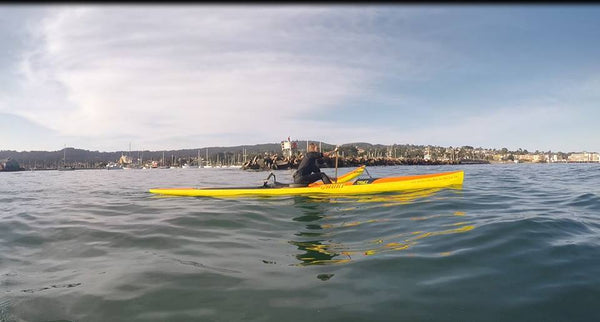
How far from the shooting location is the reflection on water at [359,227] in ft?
21.9

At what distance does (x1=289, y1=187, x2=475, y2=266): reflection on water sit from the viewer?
666 centimetres

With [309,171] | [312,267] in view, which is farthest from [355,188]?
[312,267]

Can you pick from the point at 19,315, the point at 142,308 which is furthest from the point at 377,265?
the point at 19,315

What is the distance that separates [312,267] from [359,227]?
3388mm

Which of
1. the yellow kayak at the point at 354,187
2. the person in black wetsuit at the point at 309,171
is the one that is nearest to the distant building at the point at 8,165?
the yellow kayak at the point at 354,187

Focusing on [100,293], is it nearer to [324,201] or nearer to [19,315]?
[19,315]

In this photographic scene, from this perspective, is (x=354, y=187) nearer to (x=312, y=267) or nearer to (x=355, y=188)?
(x=355, y=188)

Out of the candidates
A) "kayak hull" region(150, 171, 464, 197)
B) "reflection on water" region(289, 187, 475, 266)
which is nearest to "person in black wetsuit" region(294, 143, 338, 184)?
"kayak hull" region(150, 171, 464, 197)

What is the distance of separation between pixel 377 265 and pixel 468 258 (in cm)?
161

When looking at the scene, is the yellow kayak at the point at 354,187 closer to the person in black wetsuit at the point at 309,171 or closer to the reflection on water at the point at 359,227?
the person in black wetsuit at the point at 309,171

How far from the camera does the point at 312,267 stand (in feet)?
19.4

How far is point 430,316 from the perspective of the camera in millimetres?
4113

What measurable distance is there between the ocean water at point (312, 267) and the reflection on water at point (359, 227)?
53mm

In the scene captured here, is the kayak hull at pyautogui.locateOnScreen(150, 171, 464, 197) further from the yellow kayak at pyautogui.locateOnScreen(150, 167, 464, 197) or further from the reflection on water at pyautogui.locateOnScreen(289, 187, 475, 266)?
the reflection on water at pyautogui.locateOnScreen(289, 187, 475, 266)
